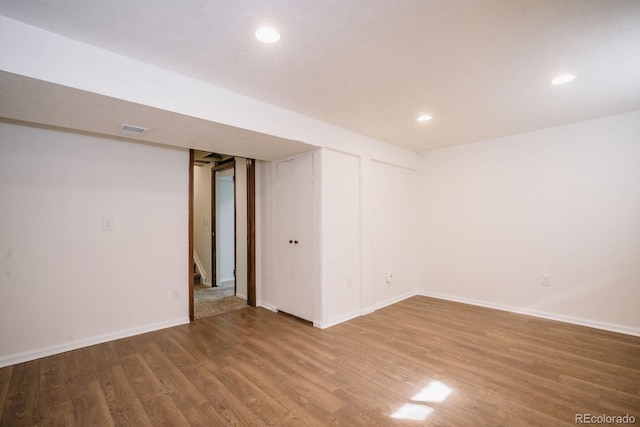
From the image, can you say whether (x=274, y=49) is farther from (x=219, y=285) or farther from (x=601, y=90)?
(x=219, y=285)

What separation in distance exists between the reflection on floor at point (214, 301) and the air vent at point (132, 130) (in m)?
2.33

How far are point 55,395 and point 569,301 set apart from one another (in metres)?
5.23

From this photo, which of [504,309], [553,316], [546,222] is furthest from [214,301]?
[546,222]

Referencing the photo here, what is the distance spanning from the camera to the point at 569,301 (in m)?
3.54

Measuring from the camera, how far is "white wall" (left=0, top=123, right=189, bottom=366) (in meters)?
2.56

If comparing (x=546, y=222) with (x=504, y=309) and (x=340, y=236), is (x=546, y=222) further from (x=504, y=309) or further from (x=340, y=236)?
(x=340, y=236)

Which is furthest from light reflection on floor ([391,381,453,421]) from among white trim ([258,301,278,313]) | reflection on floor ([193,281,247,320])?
reflection on floor ([193,281,247,320])

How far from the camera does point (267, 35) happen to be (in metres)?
1.79

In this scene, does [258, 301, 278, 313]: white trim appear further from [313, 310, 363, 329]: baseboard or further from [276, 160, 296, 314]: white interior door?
[313, 310, 363, 329]: baseboard

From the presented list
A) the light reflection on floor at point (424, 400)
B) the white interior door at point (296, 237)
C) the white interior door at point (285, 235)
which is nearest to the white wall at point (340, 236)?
the white interior door at point (296, 237)

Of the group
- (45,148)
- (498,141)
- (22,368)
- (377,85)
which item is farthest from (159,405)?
(498,141)

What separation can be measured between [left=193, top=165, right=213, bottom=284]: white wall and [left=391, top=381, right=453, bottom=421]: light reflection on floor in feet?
14.4

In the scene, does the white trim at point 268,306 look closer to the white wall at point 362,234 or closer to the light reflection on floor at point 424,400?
the white wall at point 362,234

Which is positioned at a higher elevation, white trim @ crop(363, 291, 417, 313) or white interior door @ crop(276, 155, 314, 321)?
white interior door @ crop(276, 155, 314, 321)
